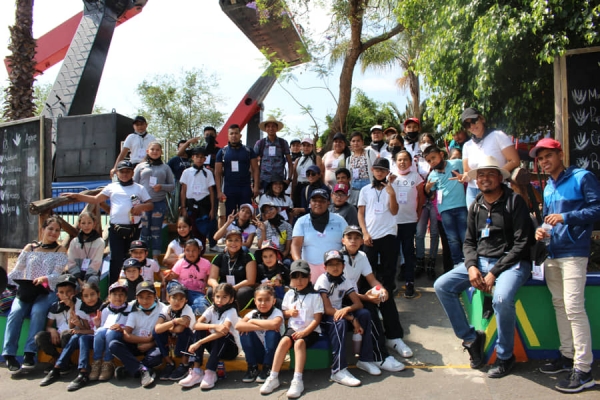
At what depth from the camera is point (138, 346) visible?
4789 millimetres

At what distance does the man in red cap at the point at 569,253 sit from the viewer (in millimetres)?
3898

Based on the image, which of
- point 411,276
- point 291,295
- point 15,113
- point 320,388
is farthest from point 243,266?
point 15,113

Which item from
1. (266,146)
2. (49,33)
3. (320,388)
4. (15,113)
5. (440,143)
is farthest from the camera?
(440,143)

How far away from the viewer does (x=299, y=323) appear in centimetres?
453

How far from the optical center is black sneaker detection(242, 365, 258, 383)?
4454 millimetres

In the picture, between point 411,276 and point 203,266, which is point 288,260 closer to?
point 203,266

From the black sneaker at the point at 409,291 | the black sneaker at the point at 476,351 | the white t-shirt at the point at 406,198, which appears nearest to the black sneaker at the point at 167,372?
the black sneaker at the point at 476,351

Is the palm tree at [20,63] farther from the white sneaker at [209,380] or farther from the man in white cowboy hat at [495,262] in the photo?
the man in white cowboy hat at [495,262]

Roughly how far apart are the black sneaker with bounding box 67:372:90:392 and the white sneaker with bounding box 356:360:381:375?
107 inches

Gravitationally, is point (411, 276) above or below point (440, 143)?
below

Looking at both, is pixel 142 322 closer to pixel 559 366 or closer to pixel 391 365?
pixel 391 365

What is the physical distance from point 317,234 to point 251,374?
5.67 ft

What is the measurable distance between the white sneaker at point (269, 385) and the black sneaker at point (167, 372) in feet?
3.41

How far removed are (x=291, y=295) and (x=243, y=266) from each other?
3.35ft
